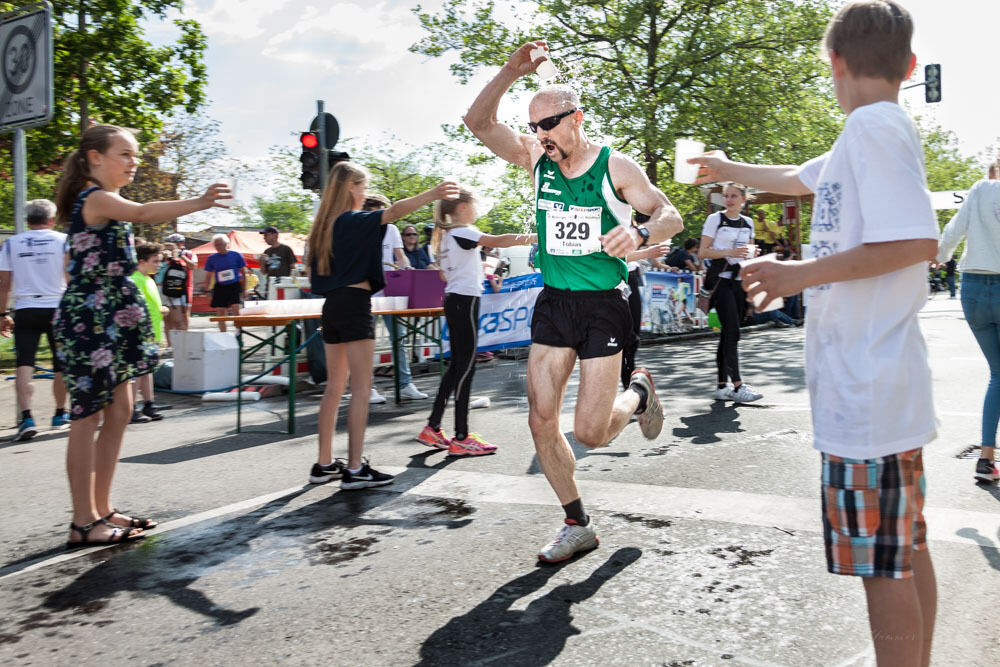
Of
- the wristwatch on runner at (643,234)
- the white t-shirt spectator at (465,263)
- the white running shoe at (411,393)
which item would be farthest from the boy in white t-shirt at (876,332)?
the white running shoe at (411,393)

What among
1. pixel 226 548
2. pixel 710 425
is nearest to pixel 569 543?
pixel 226 548

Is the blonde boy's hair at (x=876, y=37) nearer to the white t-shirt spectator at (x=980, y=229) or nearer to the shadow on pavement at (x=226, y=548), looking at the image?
the shadow on pavement at (x=226, y=548)

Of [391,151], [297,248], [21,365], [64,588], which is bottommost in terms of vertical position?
[64,588]

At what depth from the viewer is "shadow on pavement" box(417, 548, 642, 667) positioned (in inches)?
112

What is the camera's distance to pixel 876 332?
82.1 inches

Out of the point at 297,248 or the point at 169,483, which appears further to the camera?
the point at 297,248

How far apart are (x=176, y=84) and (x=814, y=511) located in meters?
15.6

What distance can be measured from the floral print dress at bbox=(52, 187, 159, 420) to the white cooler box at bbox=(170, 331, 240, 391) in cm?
607

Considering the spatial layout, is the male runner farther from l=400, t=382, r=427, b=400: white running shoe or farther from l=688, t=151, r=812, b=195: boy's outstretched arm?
l=400, t=382, r=427, b=400: white running shoe

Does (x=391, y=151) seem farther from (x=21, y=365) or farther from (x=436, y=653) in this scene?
(x=436, y=653)

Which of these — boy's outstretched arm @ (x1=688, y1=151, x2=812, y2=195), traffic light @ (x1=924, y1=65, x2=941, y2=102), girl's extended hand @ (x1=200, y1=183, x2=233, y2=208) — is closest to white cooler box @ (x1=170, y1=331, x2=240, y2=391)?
girl's extended hand @ (x1=200, y1=183, x2=233, y2=208)

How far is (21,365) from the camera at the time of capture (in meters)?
7.73

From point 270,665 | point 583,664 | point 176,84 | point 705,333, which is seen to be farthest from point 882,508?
point 176,84

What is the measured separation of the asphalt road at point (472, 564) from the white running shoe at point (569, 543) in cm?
5
